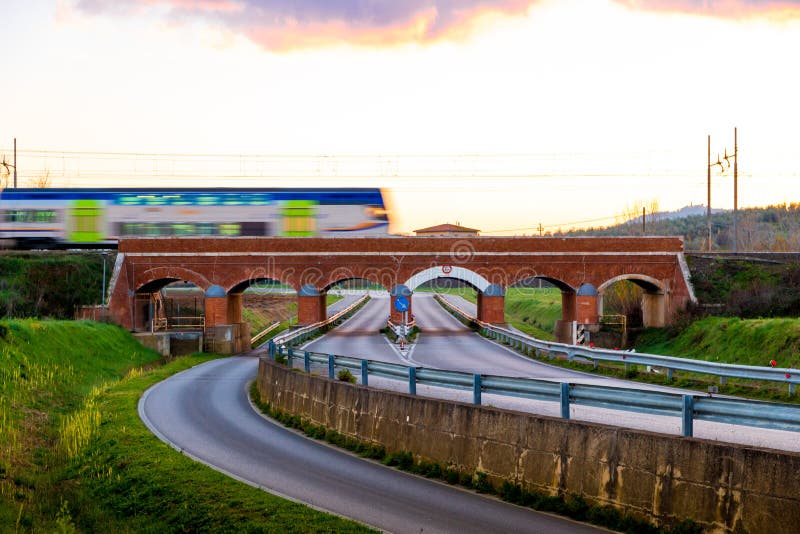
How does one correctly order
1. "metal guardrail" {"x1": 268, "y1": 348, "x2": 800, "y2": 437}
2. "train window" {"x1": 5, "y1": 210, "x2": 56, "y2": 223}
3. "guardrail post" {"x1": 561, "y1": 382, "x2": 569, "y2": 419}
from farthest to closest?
"train window" {"x1": 5, "y1": 210, "x2": 56, "y2": 223} < "guardrail post" {"x1": 561, "y1": 382, "x2": 569, "y2": 419} < "metal guardrail" {"x1": 268, "y1": 348, "x2": 800, "y2": 437}

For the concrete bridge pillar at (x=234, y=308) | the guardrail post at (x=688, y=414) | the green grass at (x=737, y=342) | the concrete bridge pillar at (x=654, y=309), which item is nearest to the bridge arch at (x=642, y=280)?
the concrete bridge pillar at (x=654, y=309)

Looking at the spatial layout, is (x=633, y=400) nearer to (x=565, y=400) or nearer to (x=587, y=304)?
(x=565, y=400)

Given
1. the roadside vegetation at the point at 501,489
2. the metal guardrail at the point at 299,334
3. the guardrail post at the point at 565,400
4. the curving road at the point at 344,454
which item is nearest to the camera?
the roadside vegetation at the point at 501,489

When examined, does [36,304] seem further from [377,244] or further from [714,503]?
[714,503]

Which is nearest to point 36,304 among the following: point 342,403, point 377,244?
point 377,244

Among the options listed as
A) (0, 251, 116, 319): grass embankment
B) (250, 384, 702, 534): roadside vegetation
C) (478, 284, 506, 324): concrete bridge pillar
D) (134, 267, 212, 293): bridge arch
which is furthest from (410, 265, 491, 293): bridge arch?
(250, 384, 702, 534): roadside vegetation

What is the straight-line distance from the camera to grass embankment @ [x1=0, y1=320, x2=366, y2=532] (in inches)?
Answer: 458

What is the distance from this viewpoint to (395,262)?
4975cm

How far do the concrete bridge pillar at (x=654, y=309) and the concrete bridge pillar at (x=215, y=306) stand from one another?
25058 millimetres

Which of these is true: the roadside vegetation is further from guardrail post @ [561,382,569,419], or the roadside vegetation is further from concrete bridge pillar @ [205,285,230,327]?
concrete bridge pillar @ [205,285,230,327]

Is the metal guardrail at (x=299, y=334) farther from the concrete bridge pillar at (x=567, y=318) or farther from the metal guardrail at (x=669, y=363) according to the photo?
the concrete bridge pillar at (x=567, y=318)

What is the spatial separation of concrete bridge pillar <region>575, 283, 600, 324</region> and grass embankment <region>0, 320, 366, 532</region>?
89.9 ft

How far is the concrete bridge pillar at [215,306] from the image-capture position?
159ft

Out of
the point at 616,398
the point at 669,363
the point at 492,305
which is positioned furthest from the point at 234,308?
the point at 616,398
